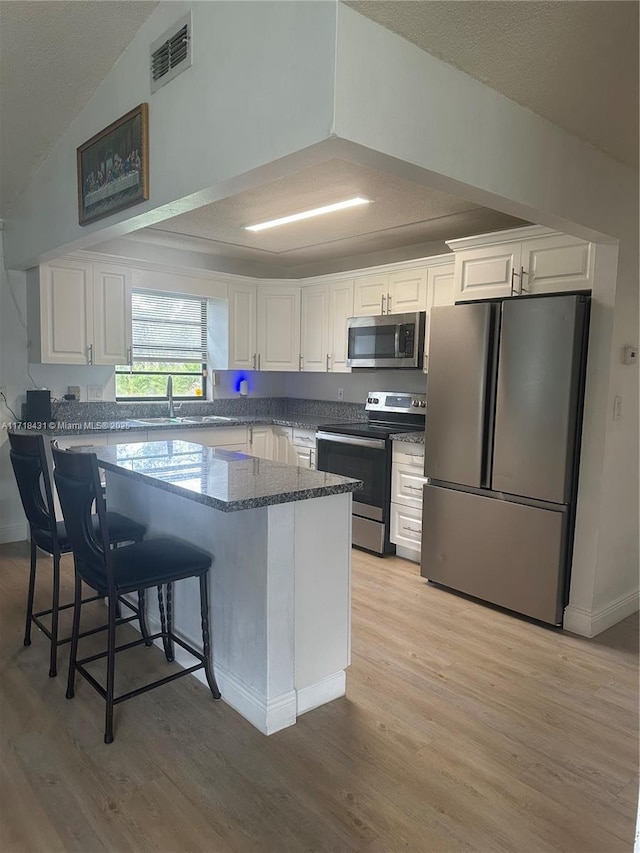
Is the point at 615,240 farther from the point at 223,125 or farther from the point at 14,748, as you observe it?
the point at 14,748

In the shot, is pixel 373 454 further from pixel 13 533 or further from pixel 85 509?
pixel 13 533

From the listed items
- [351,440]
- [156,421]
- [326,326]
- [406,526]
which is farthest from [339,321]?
[406,526]

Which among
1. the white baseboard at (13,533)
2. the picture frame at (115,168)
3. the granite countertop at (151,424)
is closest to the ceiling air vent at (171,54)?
the picture frame at (115,168)

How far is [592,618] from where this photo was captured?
3117 mm

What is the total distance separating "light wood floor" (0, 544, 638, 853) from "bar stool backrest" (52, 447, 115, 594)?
596 millimetres

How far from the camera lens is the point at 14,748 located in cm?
209

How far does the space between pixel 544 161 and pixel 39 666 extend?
320cm

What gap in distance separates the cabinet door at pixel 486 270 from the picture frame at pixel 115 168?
2.01 metres

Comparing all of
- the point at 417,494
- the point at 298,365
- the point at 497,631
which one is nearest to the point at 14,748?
the point at 497,631

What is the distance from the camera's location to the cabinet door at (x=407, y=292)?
14.4 feet

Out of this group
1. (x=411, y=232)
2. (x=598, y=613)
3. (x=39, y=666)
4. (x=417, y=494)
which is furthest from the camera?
(x=411, y=232)

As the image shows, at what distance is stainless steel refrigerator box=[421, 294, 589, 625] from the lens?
3.06 meters

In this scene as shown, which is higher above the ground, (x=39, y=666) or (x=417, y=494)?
(x=417, y=494)

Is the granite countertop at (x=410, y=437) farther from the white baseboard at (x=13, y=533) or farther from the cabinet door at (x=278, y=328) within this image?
the white baseboard at (x=13, y=533)
